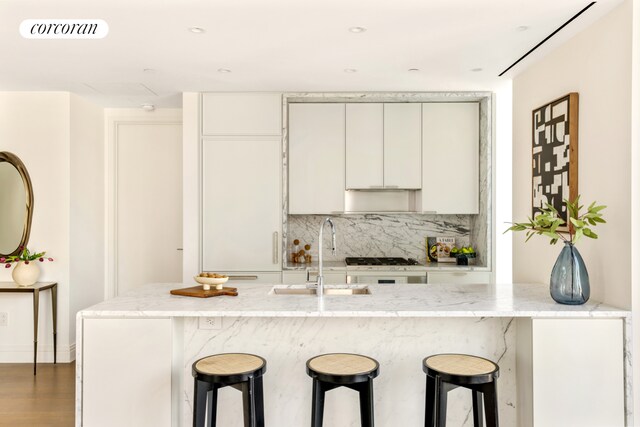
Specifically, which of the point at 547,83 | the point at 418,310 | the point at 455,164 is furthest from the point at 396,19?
the point at 455,164

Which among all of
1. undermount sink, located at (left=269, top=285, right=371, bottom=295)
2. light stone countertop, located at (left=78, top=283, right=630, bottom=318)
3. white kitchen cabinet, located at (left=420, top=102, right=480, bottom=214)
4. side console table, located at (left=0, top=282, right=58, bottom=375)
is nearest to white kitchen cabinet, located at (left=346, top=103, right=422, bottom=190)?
white kitchen cabinet, located at (left=420, top=102, right=480, bottom=214)

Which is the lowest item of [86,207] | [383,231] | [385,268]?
[385,268]

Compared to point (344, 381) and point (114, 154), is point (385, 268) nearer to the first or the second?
point (344, 381)

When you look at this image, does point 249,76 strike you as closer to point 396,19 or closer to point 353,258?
point 396,19

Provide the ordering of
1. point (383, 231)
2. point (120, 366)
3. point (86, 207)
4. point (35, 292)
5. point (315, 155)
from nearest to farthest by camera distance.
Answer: point (120, 366) < point (35, 292) < point (315, 155) < point (86, 207) < point (383, 231)

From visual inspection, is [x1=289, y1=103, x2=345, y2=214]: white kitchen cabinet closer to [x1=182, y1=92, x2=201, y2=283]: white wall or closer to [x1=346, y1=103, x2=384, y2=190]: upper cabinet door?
[x1=346, y1=103, x2=384, y2=190]: upper cabinet door

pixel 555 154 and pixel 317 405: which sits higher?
pixel 555 154

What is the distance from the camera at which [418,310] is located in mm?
2328

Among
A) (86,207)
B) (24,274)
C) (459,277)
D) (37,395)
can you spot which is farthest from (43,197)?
(459,277)

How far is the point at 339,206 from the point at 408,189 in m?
0.71

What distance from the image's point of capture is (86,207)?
478cm

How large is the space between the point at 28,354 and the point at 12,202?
4.71ft

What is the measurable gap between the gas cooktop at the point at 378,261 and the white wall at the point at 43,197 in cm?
271

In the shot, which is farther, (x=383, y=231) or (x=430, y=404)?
(x=383, y=231)
